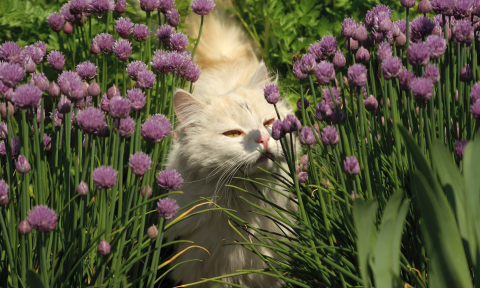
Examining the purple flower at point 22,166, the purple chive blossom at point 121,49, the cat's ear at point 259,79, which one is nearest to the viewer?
the purple flower at point 22,166

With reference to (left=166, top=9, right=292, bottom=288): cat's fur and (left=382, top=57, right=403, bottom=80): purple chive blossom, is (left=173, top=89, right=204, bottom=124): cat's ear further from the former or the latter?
(left=382, top=57, right=403, bottom=80): purple chive blossom

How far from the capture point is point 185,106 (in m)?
1.97

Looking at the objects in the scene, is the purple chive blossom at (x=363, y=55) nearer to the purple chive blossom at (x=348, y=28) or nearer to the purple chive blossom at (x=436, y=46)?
the purple chive blossom at (x=348, y=28)

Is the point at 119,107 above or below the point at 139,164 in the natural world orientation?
above

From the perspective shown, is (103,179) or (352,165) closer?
(103,179)

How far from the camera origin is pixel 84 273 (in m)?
1.28

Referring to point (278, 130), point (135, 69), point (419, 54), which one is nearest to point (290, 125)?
point (278, 130)

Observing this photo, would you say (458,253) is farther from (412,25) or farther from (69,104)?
(69,104)

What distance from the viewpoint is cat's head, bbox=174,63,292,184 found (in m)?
1.73

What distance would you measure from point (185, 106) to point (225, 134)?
0.80 feet

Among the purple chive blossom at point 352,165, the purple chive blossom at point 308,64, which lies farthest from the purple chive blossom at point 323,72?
the purple chive blossom at point 352,165

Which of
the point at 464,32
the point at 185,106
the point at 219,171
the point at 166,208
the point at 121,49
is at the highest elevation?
the point at 464,32

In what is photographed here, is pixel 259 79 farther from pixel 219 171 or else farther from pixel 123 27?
→ pixel 123 27

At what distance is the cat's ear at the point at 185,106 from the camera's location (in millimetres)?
1896
